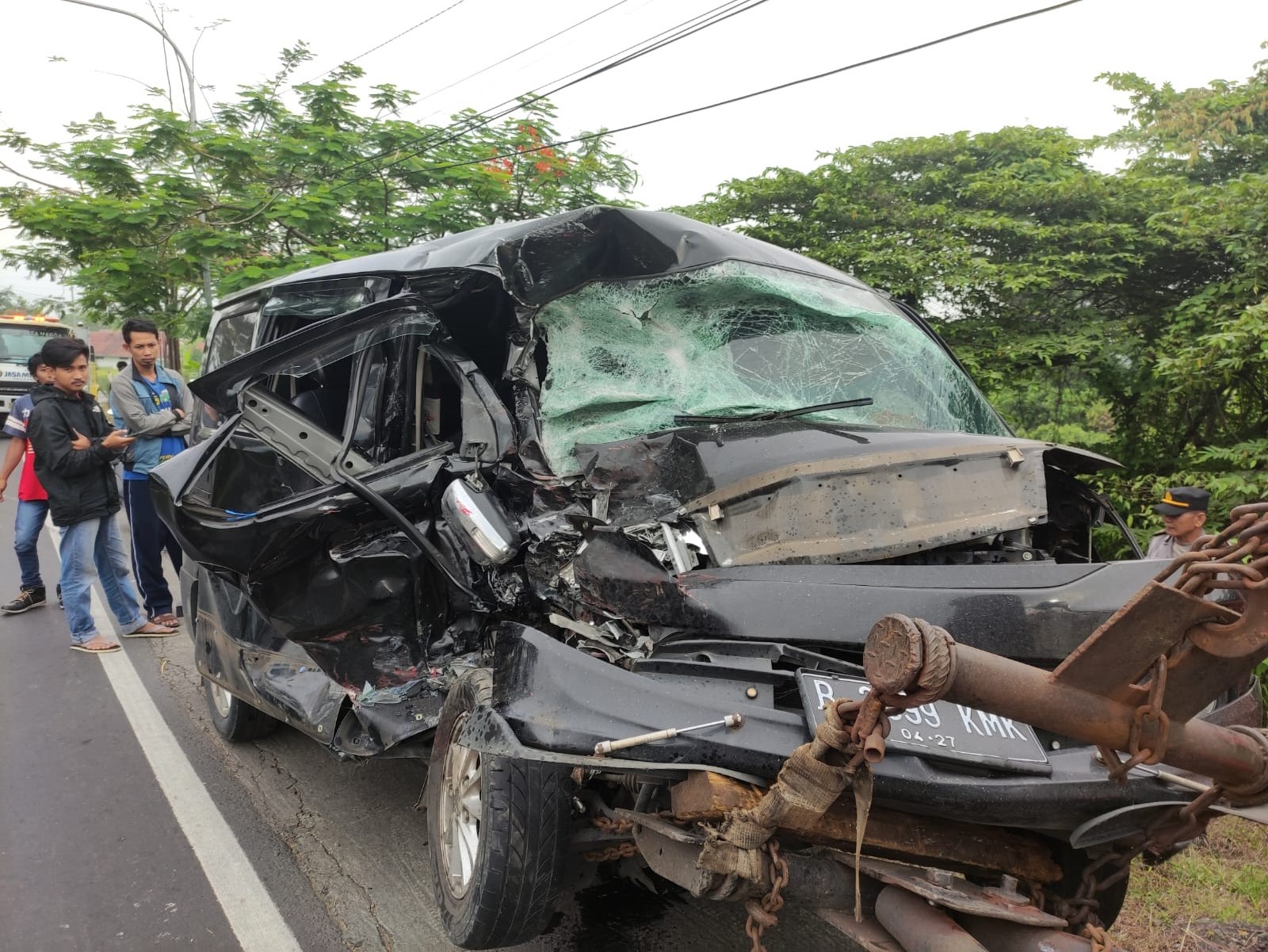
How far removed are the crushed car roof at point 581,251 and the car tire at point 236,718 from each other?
7.71 feet

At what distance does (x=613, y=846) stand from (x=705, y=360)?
173 cm

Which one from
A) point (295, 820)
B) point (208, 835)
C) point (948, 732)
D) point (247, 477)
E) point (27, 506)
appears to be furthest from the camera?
point (27, 506)

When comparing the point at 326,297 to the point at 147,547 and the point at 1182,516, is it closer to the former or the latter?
the point at 147,547

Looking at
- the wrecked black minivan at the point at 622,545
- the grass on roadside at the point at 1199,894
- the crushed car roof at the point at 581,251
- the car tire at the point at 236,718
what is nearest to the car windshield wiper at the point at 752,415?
the wrecked black minivan at the point at 622,545

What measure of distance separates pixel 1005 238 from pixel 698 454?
19.9 feet

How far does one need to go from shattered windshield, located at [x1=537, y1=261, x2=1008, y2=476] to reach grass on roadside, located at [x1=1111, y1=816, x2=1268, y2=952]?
190 centimetres

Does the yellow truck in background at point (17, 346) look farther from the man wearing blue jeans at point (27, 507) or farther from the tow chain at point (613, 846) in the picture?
the tow chain at point (613, 846)

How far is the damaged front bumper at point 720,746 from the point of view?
199 centimetres

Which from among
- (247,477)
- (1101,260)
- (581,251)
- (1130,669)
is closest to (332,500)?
(247,477)

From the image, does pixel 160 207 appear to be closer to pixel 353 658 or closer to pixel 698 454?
pixel 353 658

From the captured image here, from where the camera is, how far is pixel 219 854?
3508mm

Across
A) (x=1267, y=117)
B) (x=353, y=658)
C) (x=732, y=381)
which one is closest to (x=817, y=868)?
(x=732, y=381)

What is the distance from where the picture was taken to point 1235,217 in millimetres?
6066

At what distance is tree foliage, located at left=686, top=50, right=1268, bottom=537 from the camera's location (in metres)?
6.04
